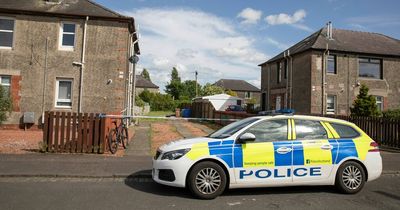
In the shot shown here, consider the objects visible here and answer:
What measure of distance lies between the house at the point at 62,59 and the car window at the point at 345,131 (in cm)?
1195

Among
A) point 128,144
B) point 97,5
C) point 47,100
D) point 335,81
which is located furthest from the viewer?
point 335,81

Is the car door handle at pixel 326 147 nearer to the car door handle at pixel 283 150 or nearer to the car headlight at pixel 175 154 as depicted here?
the car door handle at pixel 283 150

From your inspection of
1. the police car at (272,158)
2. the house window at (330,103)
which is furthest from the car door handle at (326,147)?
the house window at (330,103)

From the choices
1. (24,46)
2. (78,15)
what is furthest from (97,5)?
(24,46)

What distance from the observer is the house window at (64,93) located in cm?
1708

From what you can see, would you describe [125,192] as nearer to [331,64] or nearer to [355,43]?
[331,64]

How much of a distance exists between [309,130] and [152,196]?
322 centimetres

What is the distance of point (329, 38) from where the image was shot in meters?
26.4

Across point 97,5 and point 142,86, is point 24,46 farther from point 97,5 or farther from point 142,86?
point 142,86

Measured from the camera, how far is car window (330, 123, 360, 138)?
6.91m

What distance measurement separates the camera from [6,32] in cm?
1705

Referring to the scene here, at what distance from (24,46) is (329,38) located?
20739 mm

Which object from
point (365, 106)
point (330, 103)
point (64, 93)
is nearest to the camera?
point (64, 93)

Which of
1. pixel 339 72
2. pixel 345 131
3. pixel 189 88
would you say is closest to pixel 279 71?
pixel 339 72
